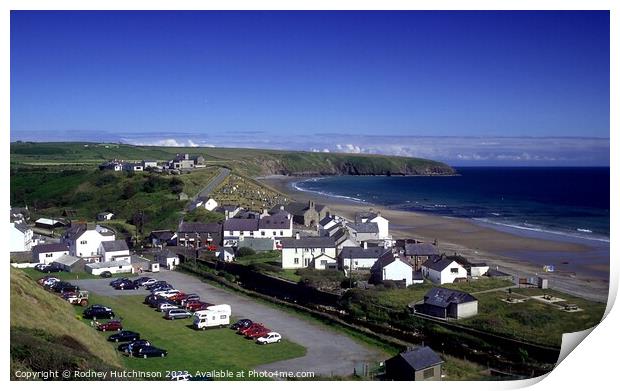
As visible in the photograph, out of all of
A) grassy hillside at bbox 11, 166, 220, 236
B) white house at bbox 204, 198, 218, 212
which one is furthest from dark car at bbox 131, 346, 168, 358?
white house at bbox 204, 198, 218, 212

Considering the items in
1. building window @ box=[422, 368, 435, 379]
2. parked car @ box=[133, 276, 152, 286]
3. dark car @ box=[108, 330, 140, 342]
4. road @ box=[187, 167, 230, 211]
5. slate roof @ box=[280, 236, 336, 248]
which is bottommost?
parked car @ box=[133, 276, 152, 286]

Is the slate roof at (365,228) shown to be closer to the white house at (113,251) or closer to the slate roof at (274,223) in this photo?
the slate roof at (274,223)

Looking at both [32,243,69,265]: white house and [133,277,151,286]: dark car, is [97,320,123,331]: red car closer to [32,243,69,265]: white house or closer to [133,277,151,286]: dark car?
[133,277,151,286]: dark car

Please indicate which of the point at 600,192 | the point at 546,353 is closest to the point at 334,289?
the point at 546,353

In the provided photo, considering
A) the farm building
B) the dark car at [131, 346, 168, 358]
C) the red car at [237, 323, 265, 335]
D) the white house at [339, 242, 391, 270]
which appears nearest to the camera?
the dark car at [131, 346, 168, 358]

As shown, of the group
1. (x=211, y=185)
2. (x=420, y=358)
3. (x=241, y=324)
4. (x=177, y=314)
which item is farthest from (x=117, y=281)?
(x=211, y=185)

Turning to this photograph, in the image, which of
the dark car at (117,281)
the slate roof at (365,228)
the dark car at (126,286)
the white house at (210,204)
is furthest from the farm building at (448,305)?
the white house at (210,204)
